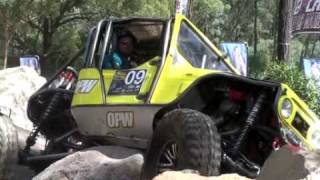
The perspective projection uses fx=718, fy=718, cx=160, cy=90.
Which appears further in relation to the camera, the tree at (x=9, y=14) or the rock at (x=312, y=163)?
the tree at (x=9, y=14)

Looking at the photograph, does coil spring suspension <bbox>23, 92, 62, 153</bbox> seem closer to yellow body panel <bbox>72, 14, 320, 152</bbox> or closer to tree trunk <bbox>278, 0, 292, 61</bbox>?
yellow body panel <bbox>72, 14, 320, 152</bbox>

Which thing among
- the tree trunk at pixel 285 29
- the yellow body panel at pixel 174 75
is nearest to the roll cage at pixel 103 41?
the yellow body panel at pixel 174 75

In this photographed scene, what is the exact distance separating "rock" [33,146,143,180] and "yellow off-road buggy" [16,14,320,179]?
20 cm

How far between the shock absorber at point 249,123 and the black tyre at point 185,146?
0.52 meters

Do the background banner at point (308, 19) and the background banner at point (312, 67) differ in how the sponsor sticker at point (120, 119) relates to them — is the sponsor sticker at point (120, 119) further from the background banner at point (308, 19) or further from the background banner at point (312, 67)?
the background banner at point (308, 19)

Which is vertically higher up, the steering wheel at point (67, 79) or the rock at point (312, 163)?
the rock at point (312, 163)

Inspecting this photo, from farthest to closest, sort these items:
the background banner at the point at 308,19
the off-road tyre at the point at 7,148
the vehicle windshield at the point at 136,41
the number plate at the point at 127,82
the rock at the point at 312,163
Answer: the background banner at the point at 308,19 → the off-road tyre at the point at 7,148 → the vehicle windshield at the point at 136,41 → the number plate at the point at 127,82 → the rock at the point at 312,163

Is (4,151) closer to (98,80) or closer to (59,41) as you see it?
(98,80)

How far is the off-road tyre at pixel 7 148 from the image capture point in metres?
8.95

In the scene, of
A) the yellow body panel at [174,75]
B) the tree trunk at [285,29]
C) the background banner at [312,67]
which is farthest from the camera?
the background banner at [312,67]

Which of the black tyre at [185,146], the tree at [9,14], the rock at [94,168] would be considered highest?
the black tyre at [185,146]

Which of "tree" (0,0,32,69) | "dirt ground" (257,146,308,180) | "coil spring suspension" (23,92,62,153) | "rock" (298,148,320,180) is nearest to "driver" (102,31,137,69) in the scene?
"coil spring suspension" (23,92,62,153)

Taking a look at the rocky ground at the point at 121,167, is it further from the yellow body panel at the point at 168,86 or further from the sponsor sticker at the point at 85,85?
the sponsor sticker at the point at 85,85

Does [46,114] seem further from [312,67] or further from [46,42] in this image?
[46,42]
